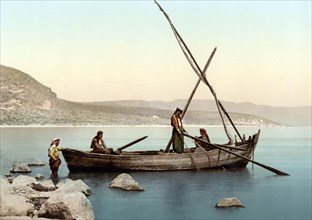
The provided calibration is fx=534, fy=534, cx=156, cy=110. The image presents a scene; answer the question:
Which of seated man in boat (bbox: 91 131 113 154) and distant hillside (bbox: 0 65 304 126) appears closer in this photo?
seated man in boat (bbox: 91 131 113 154)

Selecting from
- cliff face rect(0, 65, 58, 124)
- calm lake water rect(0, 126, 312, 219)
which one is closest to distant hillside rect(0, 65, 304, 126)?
cliff face rect(0, 65, 58, 124)

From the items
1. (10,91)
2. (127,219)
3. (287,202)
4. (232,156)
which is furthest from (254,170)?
(10,91)

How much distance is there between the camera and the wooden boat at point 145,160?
27.5 m

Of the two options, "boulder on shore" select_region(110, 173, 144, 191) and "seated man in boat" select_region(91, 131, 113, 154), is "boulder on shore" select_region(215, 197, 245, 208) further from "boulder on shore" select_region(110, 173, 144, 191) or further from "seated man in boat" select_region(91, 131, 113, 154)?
"seated man in boat" select_region(91, 131, 113, 154)

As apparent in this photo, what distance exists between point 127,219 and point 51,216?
12.8ft

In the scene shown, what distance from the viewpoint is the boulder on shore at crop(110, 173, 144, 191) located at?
23.0m

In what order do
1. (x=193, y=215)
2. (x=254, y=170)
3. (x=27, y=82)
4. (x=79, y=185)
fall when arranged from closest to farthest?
(x=193, y=215) < (x=79, y=185) < (x=254, y=170) < (x=27, y=82)

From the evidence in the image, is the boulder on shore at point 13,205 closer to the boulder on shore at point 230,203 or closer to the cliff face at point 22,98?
the boulder on shore at point 230,203

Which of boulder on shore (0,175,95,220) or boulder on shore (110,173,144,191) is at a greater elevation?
boulder on shore (0,175,95,220)

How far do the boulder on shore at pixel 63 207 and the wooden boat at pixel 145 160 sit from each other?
1268 centimetres

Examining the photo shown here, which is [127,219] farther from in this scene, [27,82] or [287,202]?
[27,82]

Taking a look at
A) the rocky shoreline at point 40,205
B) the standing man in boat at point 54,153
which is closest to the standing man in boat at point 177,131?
the standing man in boat at point 54,153

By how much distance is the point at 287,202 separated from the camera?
73.8 ft

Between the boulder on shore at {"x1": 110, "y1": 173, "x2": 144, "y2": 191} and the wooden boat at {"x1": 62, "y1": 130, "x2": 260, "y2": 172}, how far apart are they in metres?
3.85
